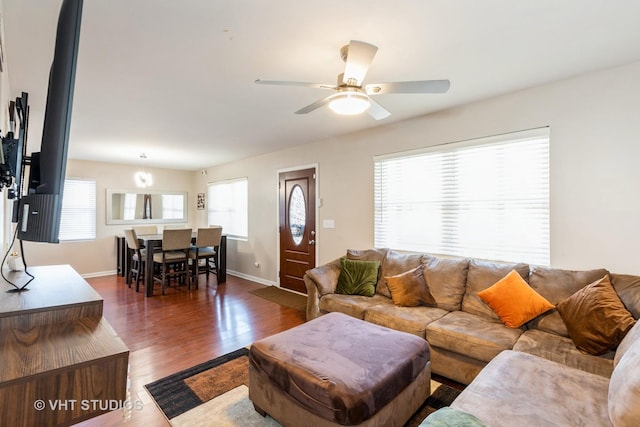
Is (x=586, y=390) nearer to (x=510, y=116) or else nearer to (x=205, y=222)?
(x=510, y=116)

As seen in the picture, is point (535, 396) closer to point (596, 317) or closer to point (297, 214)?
point (596, 317)

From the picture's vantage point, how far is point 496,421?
4.34 ft

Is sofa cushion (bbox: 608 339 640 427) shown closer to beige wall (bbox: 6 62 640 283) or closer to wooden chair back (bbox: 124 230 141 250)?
beige wall (bbox: 6 62 640 283)

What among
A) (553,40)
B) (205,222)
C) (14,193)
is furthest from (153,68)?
(205,222)

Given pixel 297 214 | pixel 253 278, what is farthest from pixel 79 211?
pixel 297 214

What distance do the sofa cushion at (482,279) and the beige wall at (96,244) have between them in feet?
21.6

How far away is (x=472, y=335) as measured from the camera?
2246mm

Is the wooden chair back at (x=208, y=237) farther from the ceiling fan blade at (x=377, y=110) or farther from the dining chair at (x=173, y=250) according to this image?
the ceiling fan blade at (x=377, y=110)

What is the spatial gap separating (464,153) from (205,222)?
5.89 m

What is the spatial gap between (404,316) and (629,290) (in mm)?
1533

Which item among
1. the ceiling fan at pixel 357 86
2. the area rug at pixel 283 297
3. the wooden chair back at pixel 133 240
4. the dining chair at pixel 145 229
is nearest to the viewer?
the ceiling fan at pixel 357 86

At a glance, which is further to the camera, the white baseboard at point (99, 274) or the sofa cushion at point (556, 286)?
the white baseboard at point (99, 274)

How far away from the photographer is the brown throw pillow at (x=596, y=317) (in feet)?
6.22

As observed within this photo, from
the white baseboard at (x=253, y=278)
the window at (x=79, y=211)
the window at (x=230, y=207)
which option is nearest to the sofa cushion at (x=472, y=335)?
the white baseboard at (x=253, y=278)
